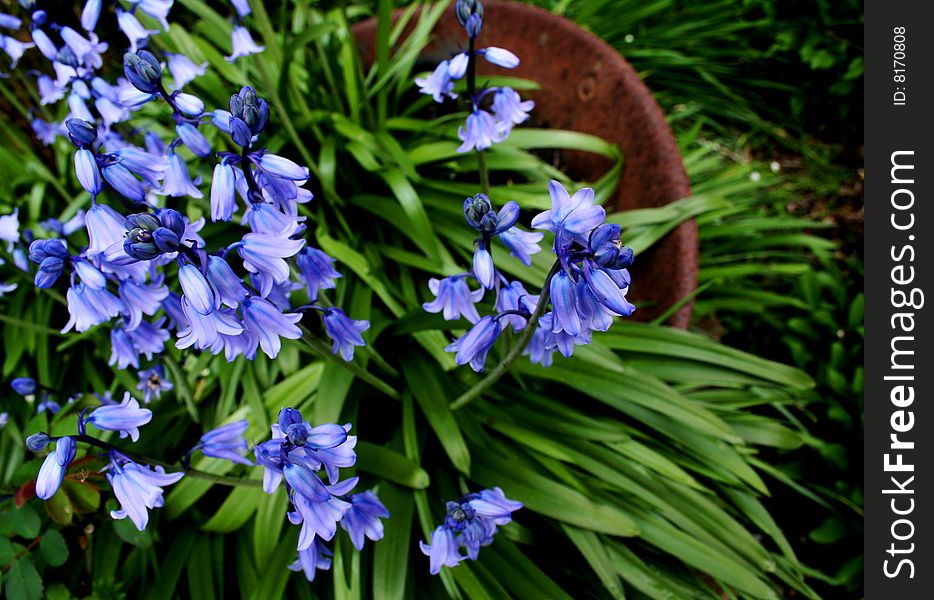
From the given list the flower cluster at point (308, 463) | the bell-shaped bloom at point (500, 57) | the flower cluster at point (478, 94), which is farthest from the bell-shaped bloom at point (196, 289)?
the bell-shaped bloom at point (500, 57)

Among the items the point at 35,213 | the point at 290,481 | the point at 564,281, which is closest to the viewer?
the point at 564,281

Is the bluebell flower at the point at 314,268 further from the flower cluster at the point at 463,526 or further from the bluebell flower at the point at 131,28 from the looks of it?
the bluebell flower at the point at 131,28

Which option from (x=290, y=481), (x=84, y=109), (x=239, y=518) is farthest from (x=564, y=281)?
(x=84, y=109)

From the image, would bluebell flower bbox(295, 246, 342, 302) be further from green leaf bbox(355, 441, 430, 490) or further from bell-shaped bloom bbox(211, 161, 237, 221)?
green leaf bbox(355, 441, 430, 490)

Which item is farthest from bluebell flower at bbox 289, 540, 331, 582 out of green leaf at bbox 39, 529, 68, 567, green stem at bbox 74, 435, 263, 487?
green leaf at bbox 39, 529, 68, 567

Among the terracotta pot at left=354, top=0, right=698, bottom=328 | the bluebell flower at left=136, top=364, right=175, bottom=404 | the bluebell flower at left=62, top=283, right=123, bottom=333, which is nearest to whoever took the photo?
the bluebell flower at left=62, top=283, right=123, bottom=333

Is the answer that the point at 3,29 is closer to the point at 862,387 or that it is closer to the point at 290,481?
the point at 290,481
